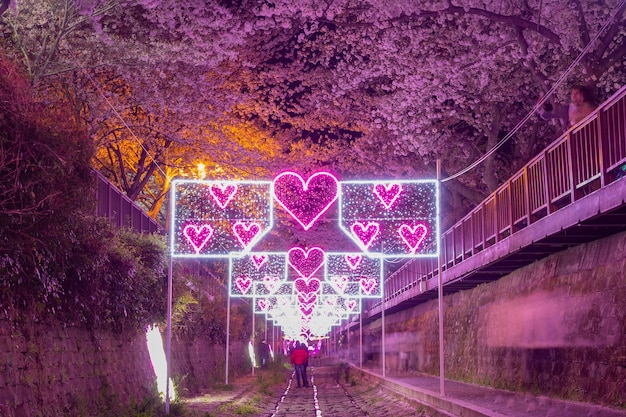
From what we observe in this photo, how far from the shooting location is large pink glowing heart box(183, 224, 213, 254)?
19891 millimetres

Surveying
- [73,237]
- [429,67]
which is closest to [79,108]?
[429,67]

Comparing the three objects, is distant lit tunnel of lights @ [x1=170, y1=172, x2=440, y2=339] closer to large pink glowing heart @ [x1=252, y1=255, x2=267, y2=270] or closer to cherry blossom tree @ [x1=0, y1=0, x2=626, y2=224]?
large pink glowing heart @ [x1=252, y1=255, x2=267, y2=270]

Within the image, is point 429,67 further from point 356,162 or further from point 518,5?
point 356,162

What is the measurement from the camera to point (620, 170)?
13414 millimetres

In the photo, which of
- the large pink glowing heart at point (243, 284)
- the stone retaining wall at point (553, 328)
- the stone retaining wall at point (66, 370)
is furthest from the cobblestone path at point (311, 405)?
the large pink glowing heart at point (243, 284)

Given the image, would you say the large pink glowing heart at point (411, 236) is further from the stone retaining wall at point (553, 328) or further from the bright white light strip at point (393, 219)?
the stone retaining wall at point (553, 328)

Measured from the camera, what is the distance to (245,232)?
967 inches

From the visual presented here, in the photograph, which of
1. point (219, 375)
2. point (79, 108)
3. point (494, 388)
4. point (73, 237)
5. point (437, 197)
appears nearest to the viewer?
point (73, 237)

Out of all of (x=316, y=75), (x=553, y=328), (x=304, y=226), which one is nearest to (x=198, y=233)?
(x=304, y=226)

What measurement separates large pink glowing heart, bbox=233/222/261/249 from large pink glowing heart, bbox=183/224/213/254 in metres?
3.23

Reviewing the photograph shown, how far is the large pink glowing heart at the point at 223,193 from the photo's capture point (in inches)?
735

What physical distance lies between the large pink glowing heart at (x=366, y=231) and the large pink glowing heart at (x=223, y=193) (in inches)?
344

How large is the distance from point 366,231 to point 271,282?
63.4 feet

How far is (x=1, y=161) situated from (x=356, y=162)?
29.5 metres
